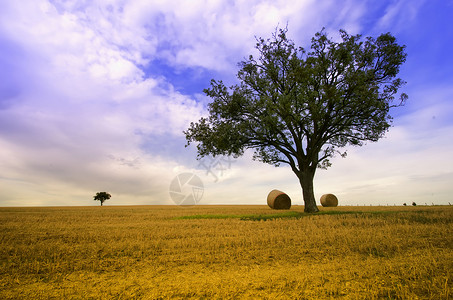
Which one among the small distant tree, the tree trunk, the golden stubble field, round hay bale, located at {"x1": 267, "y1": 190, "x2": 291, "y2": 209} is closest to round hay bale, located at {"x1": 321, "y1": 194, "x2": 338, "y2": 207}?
round hay bale, located at {"x1": 267, "y1": 190, "x2": 291, "y2": 209}

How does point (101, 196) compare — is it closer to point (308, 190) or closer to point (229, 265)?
point (308, 190)

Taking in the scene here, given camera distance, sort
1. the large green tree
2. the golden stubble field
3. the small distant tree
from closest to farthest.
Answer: the golden stubble field
the large green tree
the small distant tree

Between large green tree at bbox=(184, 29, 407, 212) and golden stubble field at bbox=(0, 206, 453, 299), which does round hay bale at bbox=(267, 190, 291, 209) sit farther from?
golden stubble field at bbox=(0, 206, 453, 299)

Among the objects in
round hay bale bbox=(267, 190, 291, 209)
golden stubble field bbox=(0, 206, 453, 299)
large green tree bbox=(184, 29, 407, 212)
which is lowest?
golden stubble field bbox=(0, 206, 453, 299)

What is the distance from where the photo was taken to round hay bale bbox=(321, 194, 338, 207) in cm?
3903

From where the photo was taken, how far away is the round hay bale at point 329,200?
39031mm

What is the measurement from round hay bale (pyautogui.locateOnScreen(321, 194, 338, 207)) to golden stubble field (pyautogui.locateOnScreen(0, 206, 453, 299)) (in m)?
28.0

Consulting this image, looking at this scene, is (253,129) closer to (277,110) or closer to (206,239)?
(277,110)

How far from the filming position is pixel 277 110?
22141mm

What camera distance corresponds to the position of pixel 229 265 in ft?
24.3

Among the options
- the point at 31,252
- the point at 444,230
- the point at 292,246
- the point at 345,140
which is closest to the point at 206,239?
the point at 292,246

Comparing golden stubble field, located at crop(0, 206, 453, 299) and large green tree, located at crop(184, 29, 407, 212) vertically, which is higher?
large green tree, located at crop(184, 29, 407, 212)

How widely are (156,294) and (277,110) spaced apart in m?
18.7

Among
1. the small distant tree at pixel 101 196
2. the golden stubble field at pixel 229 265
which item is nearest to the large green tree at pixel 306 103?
the golden stubble field at pixel 229 265
